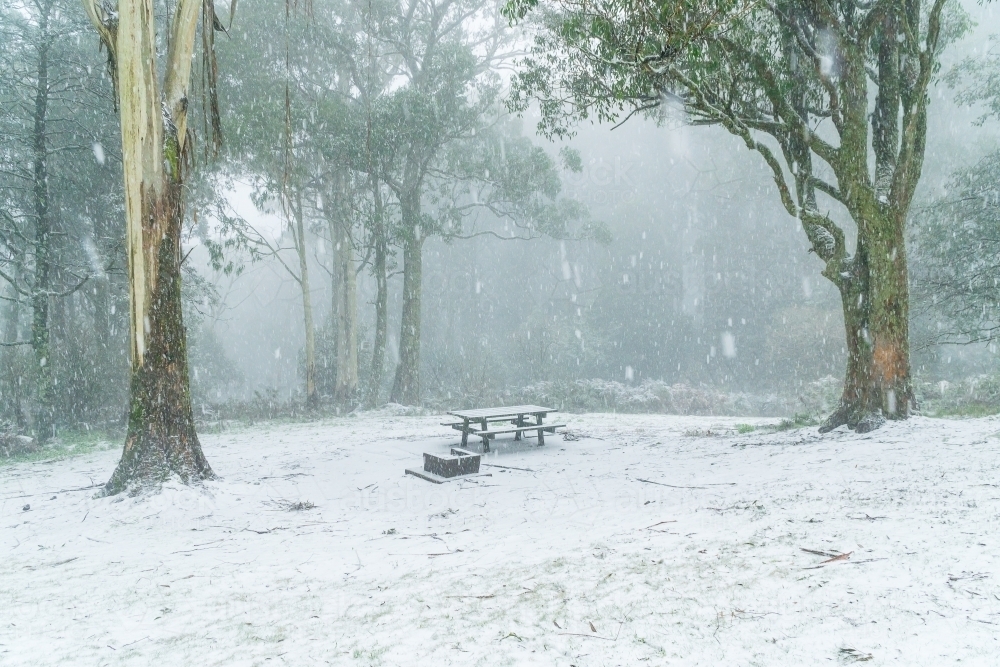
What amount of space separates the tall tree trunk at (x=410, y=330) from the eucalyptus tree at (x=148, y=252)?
1304cm

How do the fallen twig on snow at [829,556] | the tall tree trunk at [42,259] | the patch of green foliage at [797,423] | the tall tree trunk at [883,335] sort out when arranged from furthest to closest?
the tall tree trunk at [42,259] < the patch of green foliage at [797,423] < the tall tree trunk at [883,335] < the fallen twig on snow at [829,556]

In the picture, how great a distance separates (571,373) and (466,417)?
24202 mm

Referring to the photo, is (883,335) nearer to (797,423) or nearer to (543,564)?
(797,423)

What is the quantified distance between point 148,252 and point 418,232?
15.6 metres

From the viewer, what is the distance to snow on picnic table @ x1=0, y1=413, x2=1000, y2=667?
310cm

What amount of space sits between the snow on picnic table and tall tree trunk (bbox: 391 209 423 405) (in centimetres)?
1189

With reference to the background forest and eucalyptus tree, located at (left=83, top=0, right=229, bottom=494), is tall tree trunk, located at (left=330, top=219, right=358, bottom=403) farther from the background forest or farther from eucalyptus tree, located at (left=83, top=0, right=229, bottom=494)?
eucalyptus tree, located at (left=83, top=0, right=229, bottom=494)

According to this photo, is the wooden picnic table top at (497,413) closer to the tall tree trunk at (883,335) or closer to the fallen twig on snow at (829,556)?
the tall tree trunk at (883,335)

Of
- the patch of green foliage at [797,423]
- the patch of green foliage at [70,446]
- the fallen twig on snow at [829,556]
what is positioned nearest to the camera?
the fallen twig on snow at [829,556]

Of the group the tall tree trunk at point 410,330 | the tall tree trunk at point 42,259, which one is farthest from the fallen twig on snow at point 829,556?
the tall tree trunk at point 410,330

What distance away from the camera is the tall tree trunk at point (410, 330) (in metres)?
20.3

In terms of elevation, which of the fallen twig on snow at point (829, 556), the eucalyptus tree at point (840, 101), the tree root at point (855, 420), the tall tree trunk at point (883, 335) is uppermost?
the eucalyptus tree at point (840, 101)

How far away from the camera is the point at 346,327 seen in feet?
71.1

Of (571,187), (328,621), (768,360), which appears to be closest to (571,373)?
(768,360)
